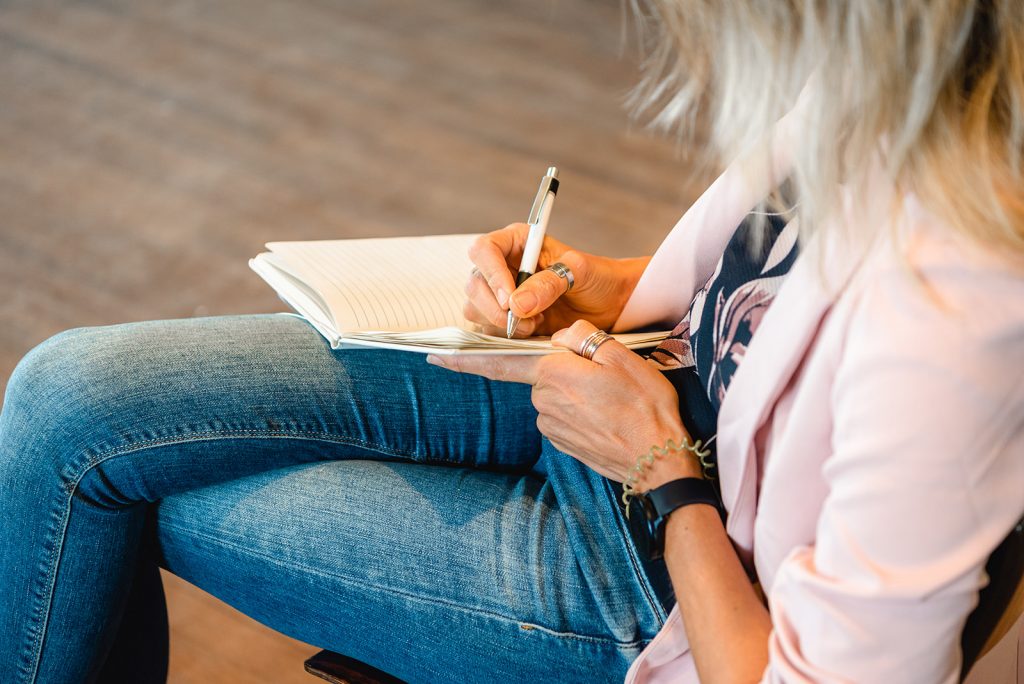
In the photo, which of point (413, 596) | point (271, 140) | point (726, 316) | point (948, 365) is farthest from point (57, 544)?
point (271, 140)

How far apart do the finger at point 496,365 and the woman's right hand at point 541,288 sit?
7 centimetres

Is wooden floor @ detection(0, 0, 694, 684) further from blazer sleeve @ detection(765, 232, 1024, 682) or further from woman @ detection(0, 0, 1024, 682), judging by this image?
blazer sleeve @ detection(765, 232, 1024, 682)

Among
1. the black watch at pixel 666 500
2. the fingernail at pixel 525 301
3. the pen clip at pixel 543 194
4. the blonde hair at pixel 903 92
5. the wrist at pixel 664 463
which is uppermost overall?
the blonde hair at pixel 903 92

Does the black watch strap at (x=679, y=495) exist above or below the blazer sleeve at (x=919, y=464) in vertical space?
below

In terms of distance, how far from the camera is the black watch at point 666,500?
2.76 feet

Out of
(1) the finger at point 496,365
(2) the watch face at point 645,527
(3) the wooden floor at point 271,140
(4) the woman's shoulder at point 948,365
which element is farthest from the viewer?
(3) the wooden floor at point 271,140

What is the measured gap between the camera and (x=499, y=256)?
1064 mm

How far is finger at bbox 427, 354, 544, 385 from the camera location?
37.8 inches

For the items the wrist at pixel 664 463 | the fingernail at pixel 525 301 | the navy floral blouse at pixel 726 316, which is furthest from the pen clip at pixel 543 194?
the wrist at pixel 664 463

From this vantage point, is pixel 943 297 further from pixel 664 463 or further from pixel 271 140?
pixel 271 140

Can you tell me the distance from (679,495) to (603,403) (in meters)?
0.12

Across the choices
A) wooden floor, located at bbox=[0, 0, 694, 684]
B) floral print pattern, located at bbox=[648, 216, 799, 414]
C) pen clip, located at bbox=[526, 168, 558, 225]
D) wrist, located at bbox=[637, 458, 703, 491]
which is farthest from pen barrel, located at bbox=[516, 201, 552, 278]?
wooden floor, located at bbox=[0, 0, 694, 684]

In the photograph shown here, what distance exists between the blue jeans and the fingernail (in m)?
0.16

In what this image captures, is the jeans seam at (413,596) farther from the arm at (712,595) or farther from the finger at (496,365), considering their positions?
the finger at (496,365)
